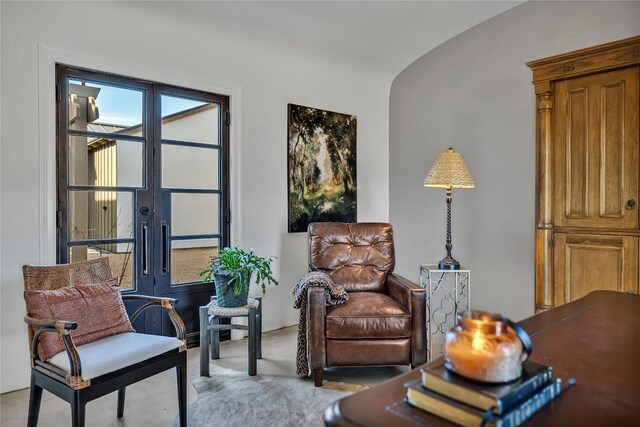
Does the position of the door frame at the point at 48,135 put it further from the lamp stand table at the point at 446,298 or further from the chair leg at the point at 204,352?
the lamp stand table at the point at 446,298

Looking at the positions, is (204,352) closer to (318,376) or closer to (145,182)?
(318,376)

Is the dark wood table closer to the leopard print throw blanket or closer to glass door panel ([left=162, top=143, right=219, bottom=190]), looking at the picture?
the leopard print throw blanket

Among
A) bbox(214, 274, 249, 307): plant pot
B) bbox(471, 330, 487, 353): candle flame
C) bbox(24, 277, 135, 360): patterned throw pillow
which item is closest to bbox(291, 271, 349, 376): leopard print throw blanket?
bbox(214, 274, 249, 307): plant pot

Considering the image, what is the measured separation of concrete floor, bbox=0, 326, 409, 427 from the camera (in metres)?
2.25

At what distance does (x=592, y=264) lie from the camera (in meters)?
3.08

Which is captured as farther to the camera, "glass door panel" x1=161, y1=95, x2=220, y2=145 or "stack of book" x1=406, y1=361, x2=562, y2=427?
"glass door panel" x1=161, y1=95, x2=220, y2=145

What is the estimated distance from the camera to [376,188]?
15.5 feet

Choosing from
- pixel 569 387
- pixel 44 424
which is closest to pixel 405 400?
pixel 569 387

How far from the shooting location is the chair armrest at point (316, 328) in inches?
102

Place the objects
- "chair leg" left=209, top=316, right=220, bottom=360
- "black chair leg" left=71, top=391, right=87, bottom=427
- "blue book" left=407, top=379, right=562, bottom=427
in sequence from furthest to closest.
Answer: "chair leg" left=209, top=316, right=220, bottom=360, "black chair leg" left=71, top=391, right=87, bottom=427, "blue book" left=407, top=379, right=562, bottom=427

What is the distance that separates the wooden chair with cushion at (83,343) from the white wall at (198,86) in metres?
0.68

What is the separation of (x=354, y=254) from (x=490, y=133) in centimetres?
174

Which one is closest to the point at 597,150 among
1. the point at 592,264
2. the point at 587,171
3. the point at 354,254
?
the point at 587,171

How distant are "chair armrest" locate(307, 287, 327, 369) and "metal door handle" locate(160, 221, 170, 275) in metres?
1.36
